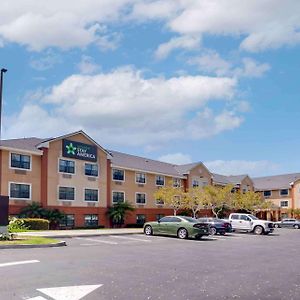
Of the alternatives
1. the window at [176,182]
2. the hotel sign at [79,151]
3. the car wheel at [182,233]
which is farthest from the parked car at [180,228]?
the window at [176,182]

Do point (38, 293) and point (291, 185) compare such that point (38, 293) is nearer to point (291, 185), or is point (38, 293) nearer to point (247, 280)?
point (247, 280)

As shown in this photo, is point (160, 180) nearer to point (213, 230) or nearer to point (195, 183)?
point (195, 183)

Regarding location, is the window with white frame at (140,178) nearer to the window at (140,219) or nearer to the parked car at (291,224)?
the window at (140,219)

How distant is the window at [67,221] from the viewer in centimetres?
4257

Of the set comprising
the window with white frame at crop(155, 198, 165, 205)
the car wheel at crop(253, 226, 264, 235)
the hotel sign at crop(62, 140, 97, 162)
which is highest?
the hotel sign at crop(62, 140, 97, 162)

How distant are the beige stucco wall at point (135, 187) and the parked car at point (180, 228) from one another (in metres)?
19.3

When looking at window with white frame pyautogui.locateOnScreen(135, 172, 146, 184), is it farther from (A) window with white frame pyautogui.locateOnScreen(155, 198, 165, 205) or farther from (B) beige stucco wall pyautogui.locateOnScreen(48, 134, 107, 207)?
(B) beige stucco wall pyautogui.locateOnScreen(48, 134, 107, 207)

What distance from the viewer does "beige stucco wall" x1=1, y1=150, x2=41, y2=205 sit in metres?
38.9

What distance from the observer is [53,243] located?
20.7 m

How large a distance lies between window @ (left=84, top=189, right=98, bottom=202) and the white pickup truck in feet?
46.0

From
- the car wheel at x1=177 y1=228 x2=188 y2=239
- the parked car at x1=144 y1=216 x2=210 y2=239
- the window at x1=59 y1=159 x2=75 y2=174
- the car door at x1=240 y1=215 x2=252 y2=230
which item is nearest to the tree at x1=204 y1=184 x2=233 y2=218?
the car door at x1=240 y1=215 x2=252 y2=230

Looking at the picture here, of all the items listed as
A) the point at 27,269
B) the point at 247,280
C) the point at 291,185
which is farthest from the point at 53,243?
the point at 291,185

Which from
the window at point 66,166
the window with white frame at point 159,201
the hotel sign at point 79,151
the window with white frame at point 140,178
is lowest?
the window with white frame at point 159,201

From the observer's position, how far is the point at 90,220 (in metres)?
46.3
